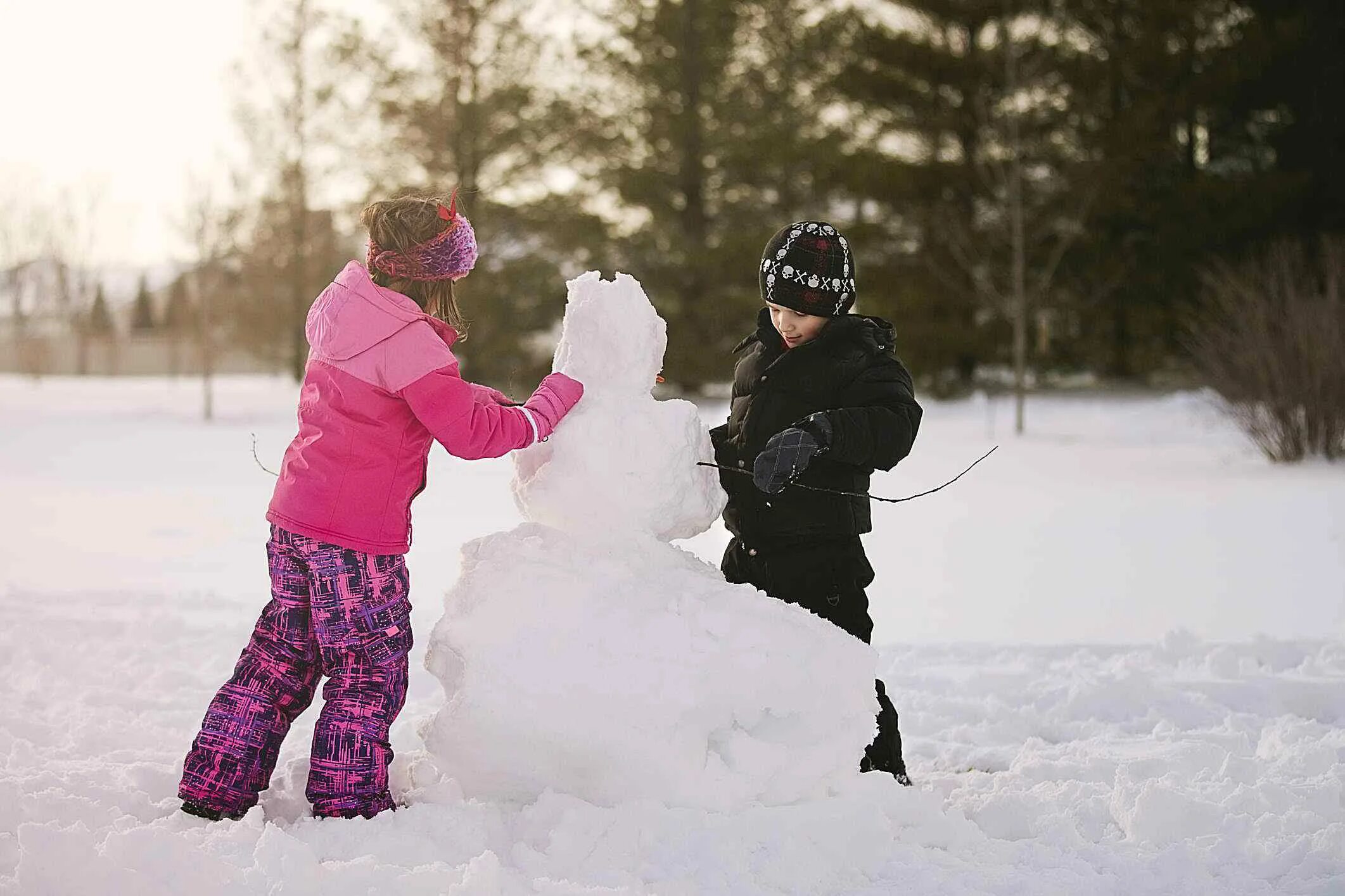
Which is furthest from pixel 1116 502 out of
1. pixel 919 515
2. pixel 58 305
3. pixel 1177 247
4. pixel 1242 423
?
pixel 58 305

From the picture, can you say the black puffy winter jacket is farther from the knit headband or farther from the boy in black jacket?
the knit headband

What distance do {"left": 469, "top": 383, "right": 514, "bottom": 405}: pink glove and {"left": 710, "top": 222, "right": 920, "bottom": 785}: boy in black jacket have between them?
0.63 m

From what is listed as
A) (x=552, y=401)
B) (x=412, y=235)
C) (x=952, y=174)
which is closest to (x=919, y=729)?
(x=552, y=401)

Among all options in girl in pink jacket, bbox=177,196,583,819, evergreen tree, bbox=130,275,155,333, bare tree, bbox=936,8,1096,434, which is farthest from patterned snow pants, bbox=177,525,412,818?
evergreen tree, bbox=130,275,155,333

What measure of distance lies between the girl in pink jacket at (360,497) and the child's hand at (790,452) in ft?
1.61

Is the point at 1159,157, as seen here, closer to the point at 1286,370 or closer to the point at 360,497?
the point at 1286,370

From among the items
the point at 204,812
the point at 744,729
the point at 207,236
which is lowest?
the point at 204,812

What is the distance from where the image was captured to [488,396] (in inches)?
114

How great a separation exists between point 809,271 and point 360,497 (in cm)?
128

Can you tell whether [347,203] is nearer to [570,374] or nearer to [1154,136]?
[1154,136]

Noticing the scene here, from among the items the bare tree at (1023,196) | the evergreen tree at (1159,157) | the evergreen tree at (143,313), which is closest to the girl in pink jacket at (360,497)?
the bare tree at (1023,196)

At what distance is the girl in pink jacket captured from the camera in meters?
2.75

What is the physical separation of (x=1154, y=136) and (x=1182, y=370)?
438 cm

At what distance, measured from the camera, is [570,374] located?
300cm
